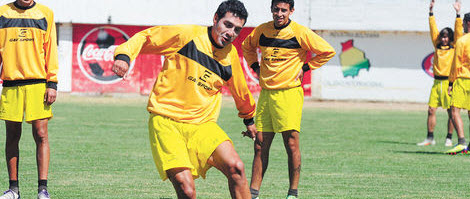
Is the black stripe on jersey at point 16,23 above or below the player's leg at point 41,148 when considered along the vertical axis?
above

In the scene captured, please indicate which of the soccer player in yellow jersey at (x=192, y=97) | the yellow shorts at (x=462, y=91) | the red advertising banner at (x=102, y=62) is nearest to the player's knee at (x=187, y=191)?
the soccer player in yellow jersey at (x=192, y=97)

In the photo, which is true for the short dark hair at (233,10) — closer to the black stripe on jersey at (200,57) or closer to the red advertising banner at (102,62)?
the black stripe on jersey at (200,57)

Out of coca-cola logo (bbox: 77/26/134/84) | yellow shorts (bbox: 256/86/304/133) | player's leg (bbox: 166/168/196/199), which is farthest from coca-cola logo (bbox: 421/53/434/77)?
player's leg (bbox: 166/168/196/199)

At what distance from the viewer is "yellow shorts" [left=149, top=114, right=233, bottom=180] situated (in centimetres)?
709

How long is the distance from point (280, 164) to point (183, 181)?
614cm

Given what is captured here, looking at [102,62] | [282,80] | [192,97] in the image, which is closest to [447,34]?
[282,80]

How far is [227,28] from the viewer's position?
7.24m

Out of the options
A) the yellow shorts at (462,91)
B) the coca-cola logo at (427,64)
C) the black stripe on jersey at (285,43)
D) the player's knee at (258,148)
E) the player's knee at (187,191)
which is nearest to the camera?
the player's knee at (187,191)

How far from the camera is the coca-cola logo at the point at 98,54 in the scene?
3528 centimetres

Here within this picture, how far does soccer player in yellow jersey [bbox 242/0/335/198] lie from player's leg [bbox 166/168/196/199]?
249 cm

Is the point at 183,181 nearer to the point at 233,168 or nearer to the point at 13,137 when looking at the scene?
the point at 233,168

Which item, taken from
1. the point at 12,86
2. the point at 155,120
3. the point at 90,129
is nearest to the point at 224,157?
the point at 155,120

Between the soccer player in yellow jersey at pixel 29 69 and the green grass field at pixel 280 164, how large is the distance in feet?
2.40

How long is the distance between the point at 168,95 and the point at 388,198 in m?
3.39
